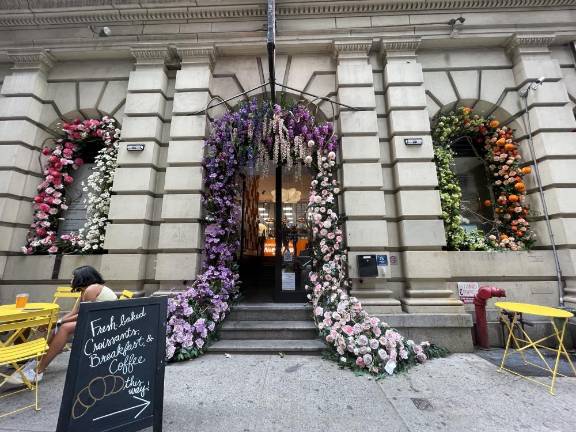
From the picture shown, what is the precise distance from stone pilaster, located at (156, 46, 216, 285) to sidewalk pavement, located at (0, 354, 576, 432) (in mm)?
2226

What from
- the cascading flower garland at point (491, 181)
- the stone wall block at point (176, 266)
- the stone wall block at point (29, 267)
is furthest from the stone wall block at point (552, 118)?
the stone wall block at point (29, 267)

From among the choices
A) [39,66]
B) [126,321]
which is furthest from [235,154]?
[39,66]

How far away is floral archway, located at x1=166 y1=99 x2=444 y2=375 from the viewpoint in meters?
5.04

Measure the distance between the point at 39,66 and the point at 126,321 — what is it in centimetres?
863

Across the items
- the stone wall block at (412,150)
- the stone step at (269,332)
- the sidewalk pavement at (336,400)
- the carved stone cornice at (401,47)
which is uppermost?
the carved stone cornice at (401,47)

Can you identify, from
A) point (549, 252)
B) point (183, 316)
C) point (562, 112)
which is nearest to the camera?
point (183, 316)

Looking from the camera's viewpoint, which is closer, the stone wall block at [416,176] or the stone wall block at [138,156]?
the stone wall block at [416,176]

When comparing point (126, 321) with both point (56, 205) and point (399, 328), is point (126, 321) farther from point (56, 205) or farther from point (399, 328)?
point (56, 205)

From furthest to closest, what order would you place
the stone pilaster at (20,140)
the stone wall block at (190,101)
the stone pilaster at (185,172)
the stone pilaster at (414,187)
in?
the stone wall block at (190,101) → the stone pilaster at (20,140) → the stone pilaster at (185,172) → the stone pilaster at (414,187)

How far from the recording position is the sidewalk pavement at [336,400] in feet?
9.87

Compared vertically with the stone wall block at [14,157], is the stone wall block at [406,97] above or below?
above

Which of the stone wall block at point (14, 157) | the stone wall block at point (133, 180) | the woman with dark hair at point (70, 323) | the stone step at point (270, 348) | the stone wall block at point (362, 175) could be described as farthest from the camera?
the stone wall block at point (14, 157)

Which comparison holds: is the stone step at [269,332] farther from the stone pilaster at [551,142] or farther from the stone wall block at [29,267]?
the stone pilaster at [551,142]

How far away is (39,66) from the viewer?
23.9 feet
